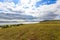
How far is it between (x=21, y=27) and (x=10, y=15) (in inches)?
18.4

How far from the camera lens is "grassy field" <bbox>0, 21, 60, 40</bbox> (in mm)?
3786

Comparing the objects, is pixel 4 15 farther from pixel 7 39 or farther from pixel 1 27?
pixel 7 39

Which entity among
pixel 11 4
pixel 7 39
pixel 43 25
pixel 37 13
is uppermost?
pixel 11 4

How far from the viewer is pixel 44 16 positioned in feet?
13.7

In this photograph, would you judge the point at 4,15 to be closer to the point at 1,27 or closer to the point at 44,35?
the point at 1,27

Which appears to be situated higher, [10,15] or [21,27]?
[10,15]

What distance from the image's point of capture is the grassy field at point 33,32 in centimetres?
379

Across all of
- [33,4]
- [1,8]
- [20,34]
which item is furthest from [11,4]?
[20,34]

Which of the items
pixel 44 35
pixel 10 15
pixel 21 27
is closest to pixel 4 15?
pixel 10 15

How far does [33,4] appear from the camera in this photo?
166 inches

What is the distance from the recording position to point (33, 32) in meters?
3.88

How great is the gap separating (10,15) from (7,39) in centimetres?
69

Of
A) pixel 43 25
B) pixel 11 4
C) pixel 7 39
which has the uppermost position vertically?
pixel 11 4

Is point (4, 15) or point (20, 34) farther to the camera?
point (4, 15)
